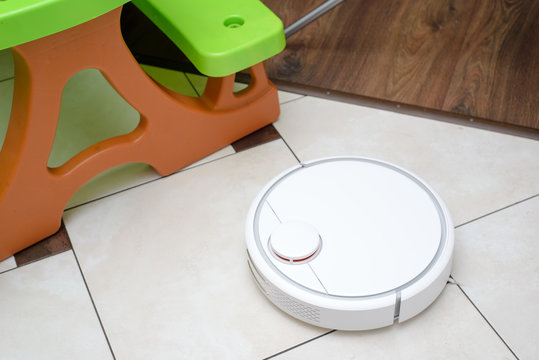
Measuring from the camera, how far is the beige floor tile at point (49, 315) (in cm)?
110

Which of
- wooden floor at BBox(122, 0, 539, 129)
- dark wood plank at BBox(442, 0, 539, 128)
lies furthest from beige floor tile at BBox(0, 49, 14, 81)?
dark wood plank at BBox(442, 0, 539, 128)

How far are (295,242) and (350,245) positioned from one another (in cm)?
10

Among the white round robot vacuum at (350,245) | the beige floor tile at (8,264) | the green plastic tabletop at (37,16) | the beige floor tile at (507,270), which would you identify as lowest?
the beige floor tile at (8,264)

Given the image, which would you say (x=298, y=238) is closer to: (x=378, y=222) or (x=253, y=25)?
(x=378, y=222)

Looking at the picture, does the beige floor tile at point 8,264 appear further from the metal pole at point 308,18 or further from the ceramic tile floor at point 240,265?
the metal pole at point 308,18

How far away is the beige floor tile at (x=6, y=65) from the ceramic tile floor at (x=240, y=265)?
542mm

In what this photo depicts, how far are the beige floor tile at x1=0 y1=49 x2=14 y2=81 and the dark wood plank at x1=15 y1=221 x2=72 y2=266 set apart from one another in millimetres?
641

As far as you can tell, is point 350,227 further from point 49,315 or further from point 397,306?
point 49,315

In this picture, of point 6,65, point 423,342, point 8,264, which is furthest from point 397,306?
point 6,65

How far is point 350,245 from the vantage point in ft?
3.50

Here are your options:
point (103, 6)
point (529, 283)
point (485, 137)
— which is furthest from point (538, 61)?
point (103, 6)

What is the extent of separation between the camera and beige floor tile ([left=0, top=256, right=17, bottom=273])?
1.23 m

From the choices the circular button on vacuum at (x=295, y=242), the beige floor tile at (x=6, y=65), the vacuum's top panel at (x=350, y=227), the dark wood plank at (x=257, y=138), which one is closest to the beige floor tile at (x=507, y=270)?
the vacuum's top panel at (x=350, y=227)

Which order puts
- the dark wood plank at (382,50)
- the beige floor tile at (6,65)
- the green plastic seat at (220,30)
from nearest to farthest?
the green plastic seat at (220,30) → the dark wood plank at (382,50) → the beige floor tile at (6,65)
